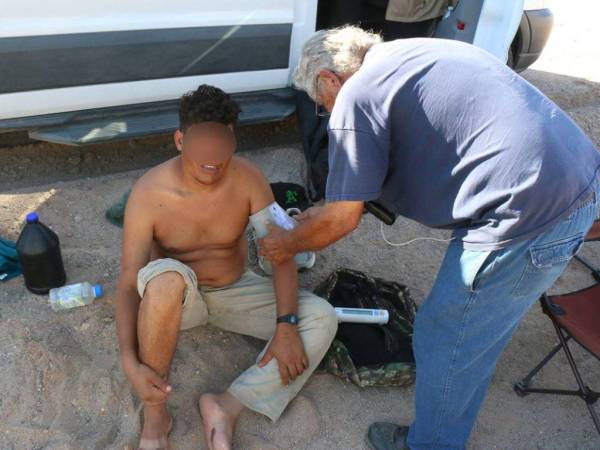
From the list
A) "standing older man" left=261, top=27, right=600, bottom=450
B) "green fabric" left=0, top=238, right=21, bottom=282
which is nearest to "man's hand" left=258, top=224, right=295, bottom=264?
"standing older man" left=261, top=27, right=600, bottom=450

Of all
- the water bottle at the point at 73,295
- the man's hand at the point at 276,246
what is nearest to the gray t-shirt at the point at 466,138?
the man's hand at the point at 276,246

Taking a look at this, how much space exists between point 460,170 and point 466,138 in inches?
4.1

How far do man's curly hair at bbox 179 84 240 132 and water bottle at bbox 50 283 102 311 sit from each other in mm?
1006

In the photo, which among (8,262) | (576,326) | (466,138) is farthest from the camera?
(8,262)

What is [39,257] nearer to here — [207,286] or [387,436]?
[207,286]

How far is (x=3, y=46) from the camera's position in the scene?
337 centimetres

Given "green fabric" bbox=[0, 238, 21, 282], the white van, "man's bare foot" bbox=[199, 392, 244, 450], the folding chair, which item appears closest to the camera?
"man's bare foot" bbox=[199, 392, 244, 450]

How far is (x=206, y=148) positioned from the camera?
250cm

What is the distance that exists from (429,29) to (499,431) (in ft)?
10.4

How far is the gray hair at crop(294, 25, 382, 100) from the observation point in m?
2.09

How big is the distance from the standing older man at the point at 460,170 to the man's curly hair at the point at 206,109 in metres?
0.45

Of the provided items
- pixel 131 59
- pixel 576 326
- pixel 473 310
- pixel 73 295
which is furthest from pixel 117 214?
pixel 576 326

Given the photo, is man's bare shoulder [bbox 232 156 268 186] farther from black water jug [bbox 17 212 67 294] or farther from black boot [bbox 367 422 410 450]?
black boot [bbox 367 422 410 450]

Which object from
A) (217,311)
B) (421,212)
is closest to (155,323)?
(217,311)
